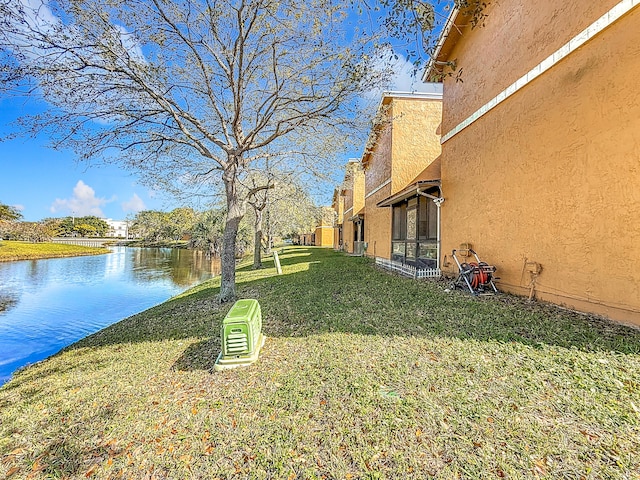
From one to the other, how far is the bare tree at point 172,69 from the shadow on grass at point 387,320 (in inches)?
68.0

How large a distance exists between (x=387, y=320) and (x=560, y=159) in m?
4.01

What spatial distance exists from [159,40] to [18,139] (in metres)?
3.38

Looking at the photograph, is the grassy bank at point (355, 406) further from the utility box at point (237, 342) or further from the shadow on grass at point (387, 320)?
the utility box at point (237, 342)

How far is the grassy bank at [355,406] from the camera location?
2.14 metres

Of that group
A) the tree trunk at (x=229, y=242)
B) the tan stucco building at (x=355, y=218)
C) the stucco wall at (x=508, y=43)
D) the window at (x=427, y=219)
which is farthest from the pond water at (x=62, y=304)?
the tan stucco building at (x=355, y=218)

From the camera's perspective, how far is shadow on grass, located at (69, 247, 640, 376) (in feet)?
12.9

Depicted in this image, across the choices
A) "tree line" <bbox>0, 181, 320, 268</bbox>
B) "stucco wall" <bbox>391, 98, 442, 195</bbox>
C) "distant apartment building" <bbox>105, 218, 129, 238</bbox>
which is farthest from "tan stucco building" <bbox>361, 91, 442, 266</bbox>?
"distant apartment building" <bbox>105, 218, 129, 238</bbox>

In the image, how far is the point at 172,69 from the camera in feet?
23.0

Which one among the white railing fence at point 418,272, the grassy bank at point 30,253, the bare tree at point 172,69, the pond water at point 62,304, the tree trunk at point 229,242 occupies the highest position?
the bare tree at point 172,69

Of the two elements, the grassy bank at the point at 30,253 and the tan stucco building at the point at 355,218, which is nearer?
the tan stucco building at the point at 355,218

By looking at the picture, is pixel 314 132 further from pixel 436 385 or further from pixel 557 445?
pixel 557 445

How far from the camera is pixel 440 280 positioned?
8750mm

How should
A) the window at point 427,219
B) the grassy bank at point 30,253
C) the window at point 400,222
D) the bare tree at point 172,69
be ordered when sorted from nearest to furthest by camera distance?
the bare tree at point 172,69 → the window at point 427,219 → the window at point 400,222 → the grassy bank at point 30,253

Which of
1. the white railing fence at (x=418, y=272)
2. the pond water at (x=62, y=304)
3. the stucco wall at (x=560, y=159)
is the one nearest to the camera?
the stucco wall at (x=560, y=159)
